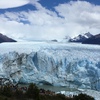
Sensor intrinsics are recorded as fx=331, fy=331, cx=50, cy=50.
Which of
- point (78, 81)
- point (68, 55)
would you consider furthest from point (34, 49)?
point (78, 81)

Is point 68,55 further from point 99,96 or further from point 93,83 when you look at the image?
point 99,96

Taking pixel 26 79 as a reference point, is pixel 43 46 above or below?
above

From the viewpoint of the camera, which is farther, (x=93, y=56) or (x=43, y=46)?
(x=43, y=46)

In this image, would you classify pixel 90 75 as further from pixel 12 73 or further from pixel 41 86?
pixel 12 73

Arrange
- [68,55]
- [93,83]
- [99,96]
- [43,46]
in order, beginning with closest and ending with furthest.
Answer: [99,96] → [93,83] → [68,55] → [43,46]

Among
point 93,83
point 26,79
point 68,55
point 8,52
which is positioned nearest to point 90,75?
point 93,83

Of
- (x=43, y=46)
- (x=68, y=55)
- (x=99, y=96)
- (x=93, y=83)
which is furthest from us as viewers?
(x=43, y=46)
